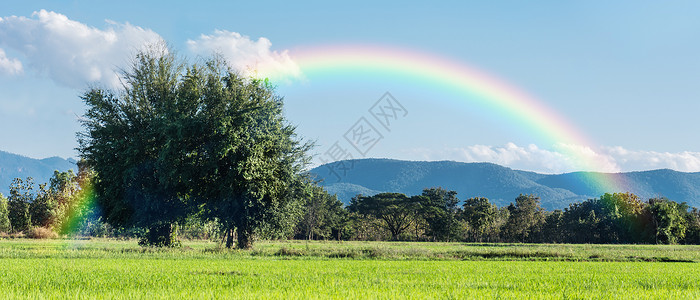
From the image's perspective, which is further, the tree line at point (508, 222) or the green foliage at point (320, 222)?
the green foliage at point (320, 222)

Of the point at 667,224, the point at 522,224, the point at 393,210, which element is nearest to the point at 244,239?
the point at 393,210

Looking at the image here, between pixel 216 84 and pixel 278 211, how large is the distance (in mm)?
11227

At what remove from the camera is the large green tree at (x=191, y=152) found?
3559 cm

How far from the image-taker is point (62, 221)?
86062mm

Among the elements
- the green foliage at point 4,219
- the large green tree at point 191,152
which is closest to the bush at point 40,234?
the green foliage at point 4,219

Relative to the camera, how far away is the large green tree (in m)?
35.6

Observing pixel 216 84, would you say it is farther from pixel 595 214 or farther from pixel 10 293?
pixel 595 214

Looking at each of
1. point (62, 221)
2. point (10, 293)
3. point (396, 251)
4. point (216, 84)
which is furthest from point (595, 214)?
point (10, 293)

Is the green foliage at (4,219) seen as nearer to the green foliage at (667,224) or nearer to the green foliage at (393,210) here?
the green foliage at (393,210)

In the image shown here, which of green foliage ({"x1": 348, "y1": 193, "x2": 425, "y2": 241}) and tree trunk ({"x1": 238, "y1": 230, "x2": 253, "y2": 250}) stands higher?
green foliage ({"x1": 348, "y1": 193, "x2": 425, "y2": 241})

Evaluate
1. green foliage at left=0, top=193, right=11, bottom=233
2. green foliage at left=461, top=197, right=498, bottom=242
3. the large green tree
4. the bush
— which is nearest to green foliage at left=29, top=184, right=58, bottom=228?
green foliage at left=0, top=193, right=11, bottom=233

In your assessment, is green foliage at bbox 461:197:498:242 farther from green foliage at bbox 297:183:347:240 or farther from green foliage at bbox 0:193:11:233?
green foliage at bbox 0:193:11:233

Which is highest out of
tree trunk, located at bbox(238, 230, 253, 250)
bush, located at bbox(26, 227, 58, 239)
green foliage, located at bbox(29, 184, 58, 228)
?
green foliage, located at bbox(29, 184, 58, 228)

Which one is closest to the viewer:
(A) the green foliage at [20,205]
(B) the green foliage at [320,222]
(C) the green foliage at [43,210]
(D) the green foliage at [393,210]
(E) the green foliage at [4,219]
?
(E) the green foliage at [4,219]
